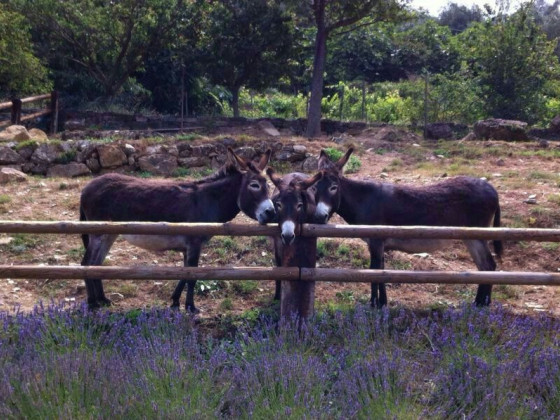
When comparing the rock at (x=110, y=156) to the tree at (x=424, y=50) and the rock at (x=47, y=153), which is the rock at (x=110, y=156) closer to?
the rock at (x=47, y=153)

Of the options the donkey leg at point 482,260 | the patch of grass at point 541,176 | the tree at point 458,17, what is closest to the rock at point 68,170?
the donkey leg at point 482,260

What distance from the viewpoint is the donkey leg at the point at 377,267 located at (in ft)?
22.0

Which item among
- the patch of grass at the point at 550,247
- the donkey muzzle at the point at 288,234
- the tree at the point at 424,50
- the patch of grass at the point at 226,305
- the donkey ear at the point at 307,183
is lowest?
the patch of grass at the point at 226,305

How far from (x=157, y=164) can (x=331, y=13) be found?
8484 millimetres

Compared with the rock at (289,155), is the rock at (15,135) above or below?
above

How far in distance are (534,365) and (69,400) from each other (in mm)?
3100

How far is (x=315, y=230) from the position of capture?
5.42 m

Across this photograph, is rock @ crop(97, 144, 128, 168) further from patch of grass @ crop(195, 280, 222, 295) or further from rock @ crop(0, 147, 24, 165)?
patch of grass @ crop(195, 280, 222, 295)

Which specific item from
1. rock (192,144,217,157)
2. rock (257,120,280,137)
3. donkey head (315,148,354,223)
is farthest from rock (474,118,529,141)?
donkey head (315,148,354,223)

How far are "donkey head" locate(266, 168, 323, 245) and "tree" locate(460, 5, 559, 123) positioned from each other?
49.7ft

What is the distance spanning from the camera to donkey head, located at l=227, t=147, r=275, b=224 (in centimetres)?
652

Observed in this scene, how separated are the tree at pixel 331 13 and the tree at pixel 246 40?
59.8 inches

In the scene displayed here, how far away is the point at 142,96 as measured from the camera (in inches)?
854

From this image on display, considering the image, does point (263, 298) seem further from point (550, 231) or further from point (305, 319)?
point (550, 231)
